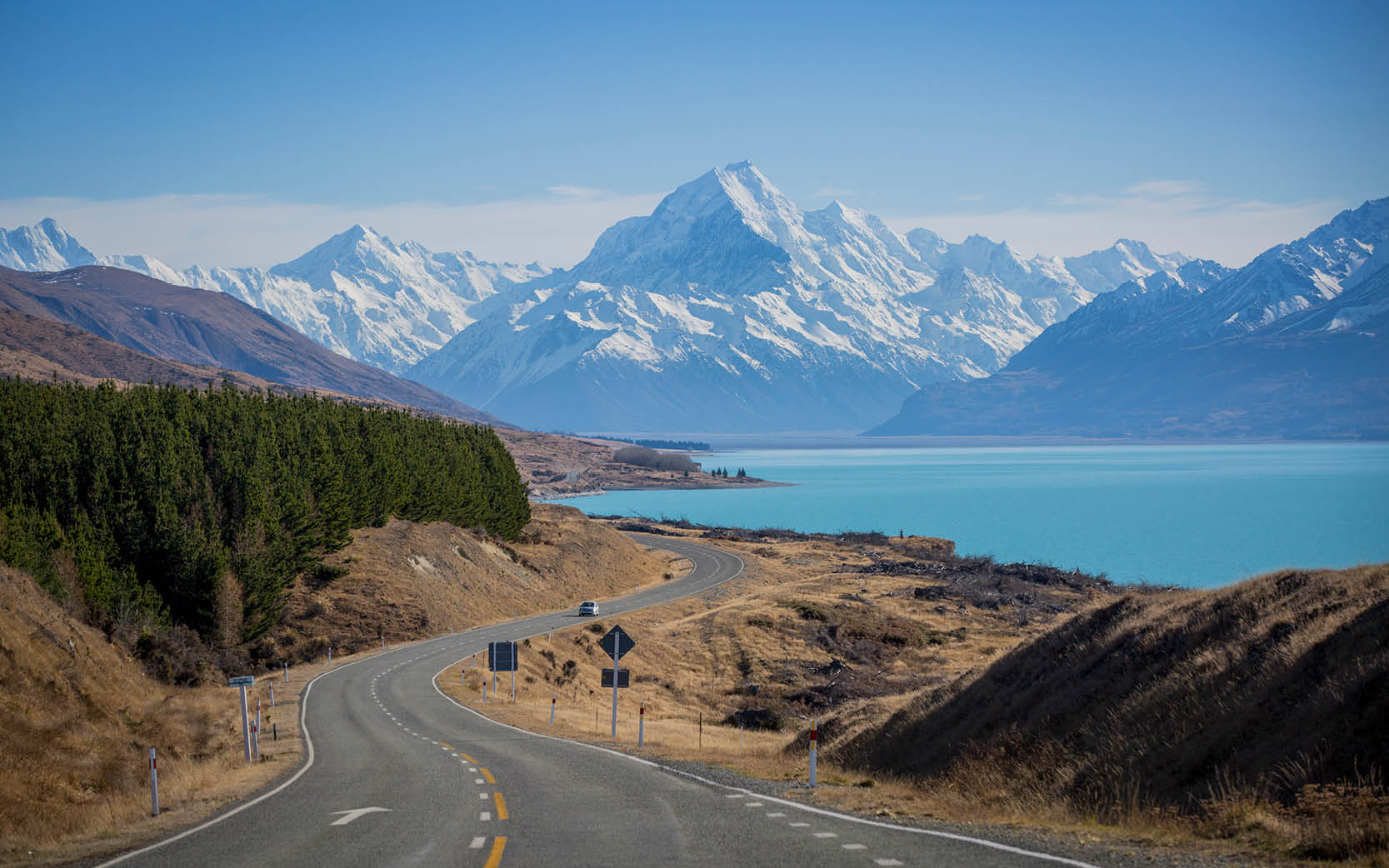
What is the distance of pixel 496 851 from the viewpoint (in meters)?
14.5

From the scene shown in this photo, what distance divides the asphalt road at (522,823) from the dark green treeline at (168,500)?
2344cm

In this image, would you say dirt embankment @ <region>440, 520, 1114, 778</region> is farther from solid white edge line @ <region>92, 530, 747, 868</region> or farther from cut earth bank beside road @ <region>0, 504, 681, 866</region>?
cut earth bank beside road @ <region>0, 504, 681, 866</region>

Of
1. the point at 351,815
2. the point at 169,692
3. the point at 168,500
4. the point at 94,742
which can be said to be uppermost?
the point at 168,500

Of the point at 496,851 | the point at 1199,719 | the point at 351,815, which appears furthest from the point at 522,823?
the point at 1199,719

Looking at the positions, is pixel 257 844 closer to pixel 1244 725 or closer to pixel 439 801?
pixel 439 801

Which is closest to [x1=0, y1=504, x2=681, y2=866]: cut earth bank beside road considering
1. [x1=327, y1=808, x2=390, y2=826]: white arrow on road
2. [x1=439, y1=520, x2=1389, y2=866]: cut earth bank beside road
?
[x1=327, y1=808, x2=390, y2=826]: white arrow on road

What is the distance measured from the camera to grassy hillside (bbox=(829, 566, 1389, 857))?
48.4 ft

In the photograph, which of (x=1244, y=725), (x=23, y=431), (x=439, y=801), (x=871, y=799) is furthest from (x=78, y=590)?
(x=1244, y=725)

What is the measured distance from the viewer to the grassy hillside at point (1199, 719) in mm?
14758

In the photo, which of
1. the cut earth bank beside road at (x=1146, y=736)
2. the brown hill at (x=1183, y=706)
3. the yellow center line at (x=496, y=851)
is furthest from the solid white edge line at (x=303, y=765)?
the brown hill at (x=1183, y=706)

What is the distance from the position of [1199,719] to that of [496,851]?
11.6m

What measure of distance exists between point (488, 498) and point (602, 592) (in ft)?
46.9

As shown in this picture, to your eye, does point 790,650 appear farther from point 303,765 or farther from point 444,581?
point 303,765

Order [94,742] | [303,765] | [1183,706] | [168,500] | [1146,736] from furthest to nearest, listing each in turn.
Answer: [168,500] < [94,742] < [303,765] < [1183,706] < [1146,736]
